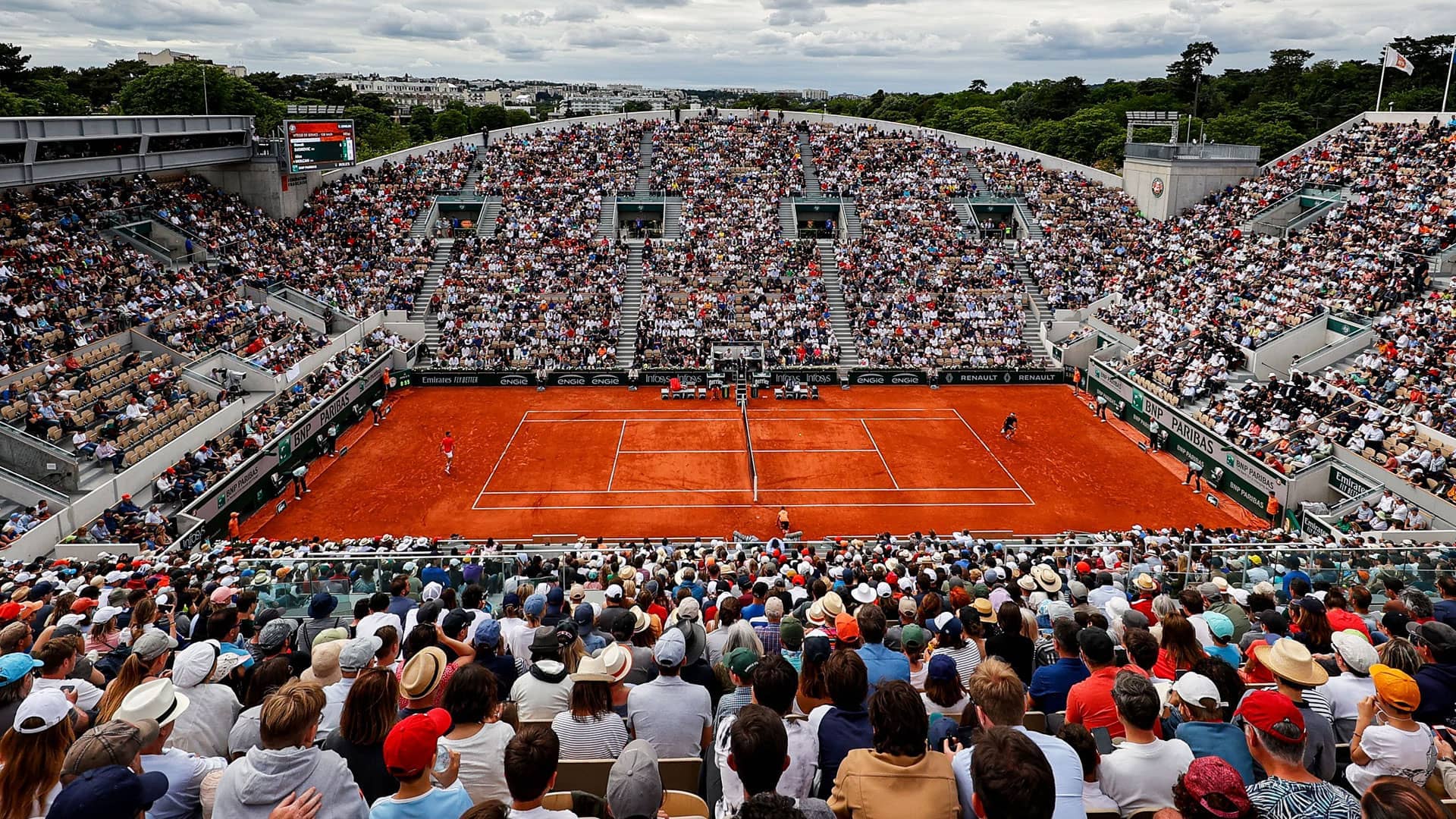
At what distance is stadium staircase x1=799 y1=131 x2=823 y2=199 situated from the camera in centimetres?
5406

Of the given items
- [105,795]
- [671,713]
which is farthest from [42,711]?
[671,713]

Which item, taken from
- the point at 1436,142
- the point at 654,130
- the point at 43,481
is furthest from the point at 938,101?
the point at 43,481

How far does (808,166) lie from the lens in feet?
190

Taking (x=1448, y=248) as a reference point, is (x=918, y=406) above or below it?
below

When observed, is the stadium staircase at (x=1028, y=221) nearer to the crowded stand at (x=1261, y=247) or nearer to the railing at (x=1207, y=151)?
the crowded stand at (x=1261, y=247)

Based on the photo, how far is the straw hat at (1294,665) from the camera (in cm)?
548

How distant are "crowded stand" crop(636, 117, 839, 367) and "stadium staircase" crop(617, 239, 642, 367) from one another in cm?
62

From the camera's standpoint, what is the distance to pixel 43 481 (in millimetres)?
20625

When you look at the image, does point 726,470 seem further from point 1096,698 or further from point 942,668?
point 1096,698

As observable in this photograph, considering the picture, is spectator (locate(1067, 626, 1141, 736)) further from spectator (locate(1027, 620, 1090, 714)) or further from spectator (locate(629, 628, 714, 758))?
spectator (locate(629, 628, 714, 758))

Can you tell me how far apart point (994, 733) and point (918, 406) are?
32108 millimetres

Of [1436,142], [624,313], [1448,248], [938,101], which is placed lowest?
[624,313]

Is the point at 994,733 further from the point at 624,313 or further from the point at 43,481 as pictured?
the point at 624,313

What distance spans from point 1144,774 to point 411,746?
4.02 metres
